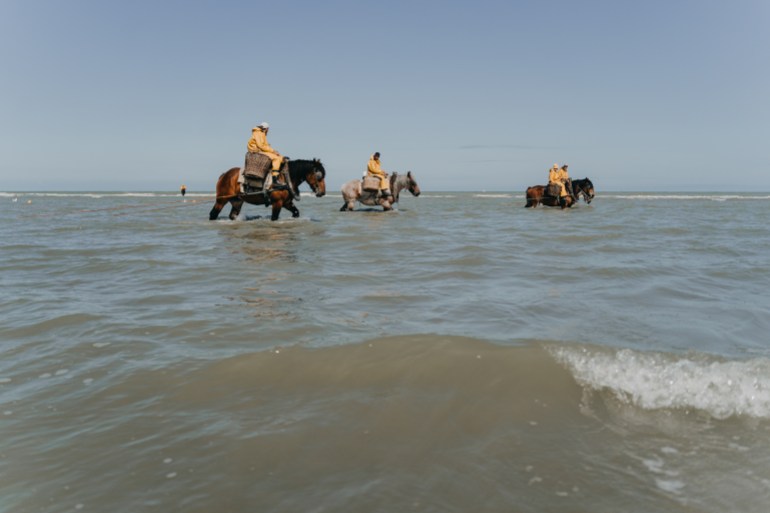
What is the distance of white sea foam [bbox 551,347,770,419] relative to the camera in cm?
303

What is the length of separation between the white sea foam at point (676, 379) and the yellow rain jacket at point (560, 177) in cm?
2361

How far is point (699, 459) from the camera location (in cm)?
242

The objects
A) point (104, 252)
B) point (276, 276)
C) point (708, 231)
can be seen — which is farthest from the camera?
point (708, 231)

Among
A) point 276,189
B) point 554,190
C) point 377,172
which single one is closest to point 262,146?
point 276,189

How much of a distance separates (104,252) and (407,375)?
27.1 feet

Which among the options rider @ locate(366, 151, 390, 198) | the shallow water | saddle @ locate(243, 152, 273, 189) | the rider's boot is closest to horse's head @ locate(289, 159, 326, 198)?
the rider's boot

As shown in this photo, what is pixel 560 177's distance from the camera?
26.5 meters

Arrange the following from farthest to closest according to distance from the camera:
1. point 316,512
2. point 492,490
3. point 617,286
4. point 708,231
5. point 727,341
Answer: point 708,231 < point 617,286 < point 727,341 < point 492,490 < point 316,512

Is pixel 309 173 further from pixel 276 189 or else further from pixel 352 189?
pixel 352 189

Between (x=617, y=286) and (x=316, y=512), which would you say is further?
(x=617, y=286)

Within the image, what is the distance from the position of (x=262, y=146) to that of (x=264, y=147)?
61 millimetres

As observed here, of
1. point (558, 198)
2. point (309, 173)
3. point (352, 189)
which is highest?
point (309, 173)

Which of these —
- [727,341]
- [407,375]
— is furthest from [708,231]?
[407,375]

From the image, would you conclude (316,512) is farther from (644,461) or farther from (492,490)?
(644,461)
